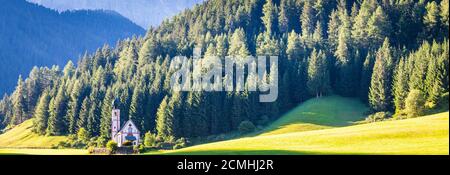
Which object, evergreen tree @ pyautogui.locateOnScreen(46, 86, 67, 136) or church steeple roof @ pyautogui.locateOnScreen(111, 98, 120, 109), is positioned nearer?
church steeple roof @ pyautogui.locateOnScreen(111, 98, 120, 109)

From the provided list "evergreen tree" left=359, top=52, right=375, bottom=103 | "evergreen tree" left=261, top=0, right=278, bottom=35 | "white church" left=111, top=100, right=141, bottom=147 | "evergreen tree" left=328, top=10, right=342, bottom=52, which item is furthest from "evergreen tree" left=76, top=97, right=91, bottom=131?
"evergreen tree" left=261, top=0, right=278, bottom=35

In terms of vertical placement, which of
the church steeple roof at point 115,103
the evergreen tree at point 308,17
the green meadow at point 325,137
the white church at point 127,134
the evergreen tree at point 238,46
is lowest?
the white church at point 127,134

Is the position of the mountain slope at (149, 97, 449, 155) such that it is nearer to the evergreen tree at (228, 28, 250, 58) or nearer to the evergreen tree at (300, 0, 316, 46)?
the evergreen tree at (228, 28, 250, 58)

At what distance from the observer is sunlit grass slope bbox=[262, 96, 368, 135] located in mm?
114500

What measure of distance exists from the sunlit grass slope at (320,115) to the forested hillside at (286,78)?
10.8ft

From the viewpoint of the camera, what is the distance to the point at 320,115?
122 meters

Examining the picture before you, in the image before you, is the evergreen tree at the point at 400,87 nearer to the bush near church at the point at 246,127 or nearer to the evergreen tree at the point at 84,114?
the bush near church at the point at 246,127

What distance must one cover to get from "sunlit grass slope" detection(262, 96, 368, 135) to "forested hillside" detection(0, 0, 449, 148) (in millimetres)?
3303

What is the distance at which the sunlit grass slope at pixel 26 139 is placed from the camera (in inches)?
5423

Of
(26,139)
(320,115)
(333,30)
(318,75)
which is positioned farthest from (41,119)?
(333,30)

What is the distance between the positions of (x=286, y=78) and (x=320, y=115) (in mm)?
22828

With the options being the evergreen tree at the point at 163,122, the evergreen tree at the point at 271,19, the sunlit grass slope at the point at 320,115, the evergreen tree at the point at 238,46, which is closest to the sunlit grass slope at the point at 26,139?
the evergreen tree at the point at 163,122

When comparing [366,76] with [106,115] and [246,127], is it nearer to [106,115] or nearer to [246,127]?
[246,127]

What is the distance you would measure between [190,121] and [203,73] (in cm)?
1849
